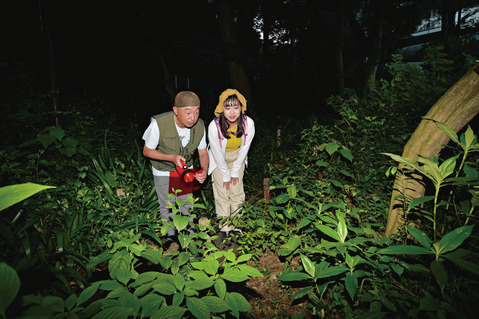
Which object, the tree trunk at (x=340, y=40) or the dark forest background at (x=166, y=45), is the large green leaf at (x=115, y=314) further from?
the tree trunk at (x=340, y=40)

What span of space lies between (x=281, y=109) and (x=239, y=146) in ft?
56.7

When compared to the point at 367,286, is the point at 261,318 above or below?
below

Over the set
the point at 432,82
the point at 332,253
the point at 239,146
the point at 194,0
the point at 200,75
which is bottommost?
the point at 332,253

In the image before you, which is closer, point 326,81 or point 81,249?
point 81,249

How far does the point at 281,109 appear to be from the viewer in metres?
19.9

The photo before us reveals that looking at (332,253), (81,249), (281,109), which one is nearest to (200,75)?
(281,109)

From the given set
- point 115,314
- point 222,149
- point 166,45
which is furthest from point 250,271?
point 166,45

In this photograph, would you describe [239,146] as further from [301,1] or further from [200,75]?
[301,1]

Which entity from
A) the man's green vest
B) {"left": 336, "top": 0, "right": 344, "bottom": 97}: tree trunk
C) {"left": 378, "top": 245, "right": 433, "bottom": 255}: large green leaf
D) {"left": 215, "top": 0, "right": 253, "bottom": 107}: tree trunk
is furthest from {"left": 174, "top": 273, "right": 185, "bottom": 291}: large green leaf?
{"left": 336, "top": 0, "right": 344, "bottom": 97}: tree trunk

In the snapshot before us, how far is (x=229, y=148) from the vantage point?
3264 millimetres

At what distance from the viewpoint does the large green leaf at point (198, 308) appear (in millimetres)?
1148

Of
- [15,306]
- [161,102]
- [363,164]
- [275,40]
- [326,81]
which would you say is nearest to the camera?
[15,306]

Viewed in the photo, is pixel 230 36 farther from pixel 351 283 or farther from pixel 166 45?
pixel 351 283

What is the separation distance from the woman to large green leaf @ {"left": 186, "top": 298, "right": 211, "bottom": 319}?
1641 mm
